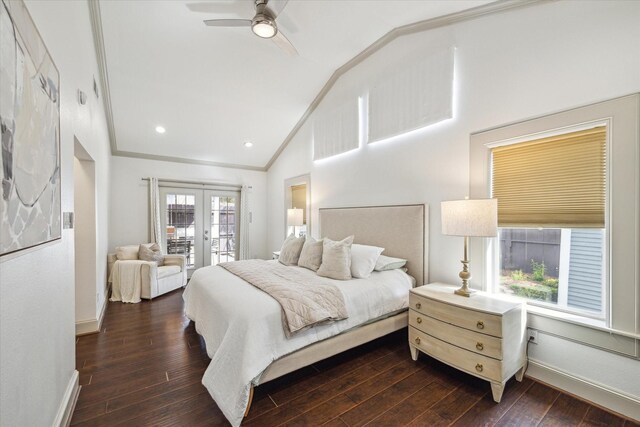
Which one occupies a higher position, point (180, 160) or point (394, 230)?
point (180, 160)

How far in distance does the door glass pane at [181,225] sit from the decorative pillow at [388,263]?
13.8 ft

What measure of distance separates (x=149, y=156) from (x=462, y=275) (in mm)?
A: 5637

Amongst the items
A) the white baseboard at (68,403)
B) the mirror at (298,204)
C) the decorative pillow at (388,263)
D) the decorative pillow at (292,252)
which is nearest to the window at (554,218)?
the decorative pillow at (388,263)

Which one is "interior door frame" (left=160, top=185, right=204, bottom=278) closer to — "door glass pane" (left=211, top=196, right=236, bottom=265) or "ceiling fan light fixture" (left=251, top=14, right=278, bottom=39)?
"door glass pane" (left=211, top=196, right=236, bottom=265)

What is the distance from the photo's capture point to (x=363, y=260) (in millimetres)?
2953

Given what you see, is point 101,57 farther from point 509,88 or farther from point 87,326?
point 509,88

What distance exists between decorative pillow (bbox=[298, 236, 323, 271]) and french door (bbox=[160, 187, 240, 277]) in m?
3.32

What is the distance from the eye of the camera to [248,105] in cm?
440

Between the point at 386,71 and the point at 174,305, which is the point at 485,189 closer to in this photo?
the point at 386,71

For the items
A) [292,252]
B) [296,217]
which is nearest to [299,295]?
[292,252]

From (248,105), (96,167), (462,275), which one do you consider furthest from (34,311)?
(248,105)

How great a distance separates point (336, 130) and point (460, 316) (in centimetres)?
315

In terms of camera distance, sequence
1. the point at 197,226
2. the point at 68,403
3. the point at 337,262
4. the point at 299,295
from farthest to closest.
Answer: the point at 197,226 < the point at 337,262 < the point at 299,295 < the point at 68,403

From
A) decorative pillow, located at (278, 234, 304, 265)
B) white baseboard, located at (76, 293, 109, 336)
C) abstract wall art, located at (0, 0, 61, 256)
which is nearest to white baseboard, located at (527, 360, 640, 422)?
decorative pillow, located at (278, 234, 304, 265)
